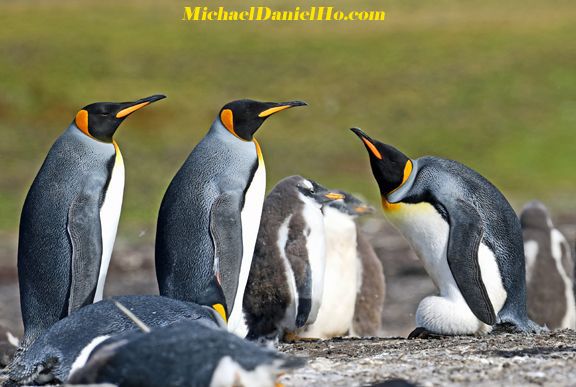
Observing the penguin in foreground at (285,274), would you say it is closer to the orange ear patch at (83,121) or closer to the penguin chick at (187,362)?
the orange ear patch at (83,121)

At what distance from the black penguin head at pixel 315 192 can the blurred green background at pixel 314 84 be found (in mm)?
9247

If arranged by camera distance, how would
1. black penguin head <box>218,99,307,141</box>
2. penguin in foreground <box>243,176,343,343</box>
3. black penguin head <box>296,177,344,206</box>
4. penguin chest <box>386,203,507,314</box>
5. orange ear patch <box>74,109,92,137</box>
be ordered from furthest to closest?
black penguin head <box>296,177,344,206</box> → penguin in foreground <box>243,176,343,343</box> → black penguin head <box>218,99,307,141</box> → orange ear patch <box>74,109,92,137</box> → penguin chest <box>386,203,507,314</box>

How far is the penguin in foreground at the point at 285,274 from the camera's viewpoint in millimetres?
7797

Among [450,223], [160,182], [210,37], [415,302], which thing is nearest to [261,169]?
[450,223]

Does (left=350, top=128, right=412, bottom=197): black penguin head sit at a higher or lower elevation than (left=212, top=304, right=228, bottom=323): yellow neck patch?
higher

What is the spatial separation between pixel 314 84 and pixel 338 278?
26776 millimetres

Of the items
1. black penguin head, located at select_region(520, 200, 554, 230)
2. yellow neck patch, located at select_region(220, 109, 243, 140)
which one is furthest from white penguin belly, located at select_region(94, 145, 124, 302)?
black penguin head, located at select_region(520, 200, 554, 230)

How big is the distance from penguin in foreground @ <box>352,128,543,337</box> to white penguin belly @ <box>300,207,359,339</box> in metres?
1.32

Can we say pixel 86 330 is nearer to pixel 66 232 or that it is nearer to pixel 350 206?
pixel 66 232

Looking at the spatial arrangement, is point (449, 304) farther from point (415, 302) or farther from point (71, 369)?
→ point (415, 302)

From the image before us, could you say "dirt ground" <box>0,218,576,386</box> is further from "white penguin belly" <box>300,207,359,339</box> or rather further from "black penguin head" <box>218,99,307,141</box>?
"black penguin head" <box>218,99,307,141</box>

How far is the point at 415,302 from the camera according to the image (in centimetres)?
1199

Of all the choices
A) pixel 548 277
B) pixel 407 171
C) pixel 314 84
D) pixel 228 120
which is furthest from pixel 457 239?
pixel 314 84

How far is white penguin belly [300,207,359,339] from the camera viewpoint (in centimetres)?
842
